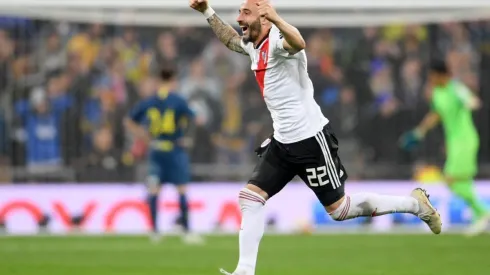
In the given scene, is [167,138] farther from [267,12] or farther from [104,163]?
[267,12]

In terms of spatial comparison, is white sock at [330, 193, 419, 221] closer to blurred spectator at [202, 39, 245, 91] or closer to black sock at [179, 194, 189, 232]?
black sock at [179, 194, 189, 232]

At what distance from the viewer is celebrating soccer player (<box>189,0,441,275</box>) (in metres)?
10.0

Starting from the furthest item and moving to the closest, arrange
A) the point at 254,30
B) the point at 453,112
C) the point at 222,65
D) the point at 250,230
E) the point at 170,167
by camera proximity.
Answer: the point at 222,65 → the point at 453,112 → the point at 170,167 → the point at 254,30 → the point at 250,230

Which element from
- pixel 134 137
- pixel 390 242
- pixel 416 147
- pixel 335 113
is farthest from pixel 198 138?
pixel 390 242

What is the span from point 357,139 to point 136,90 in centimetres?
438

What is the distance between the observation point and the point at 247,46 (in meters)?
10.5

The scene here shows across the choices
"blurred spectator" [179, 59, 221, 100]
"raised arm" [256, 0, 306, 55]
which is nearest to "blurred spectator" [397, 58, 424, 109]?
"blurred spectator" [179, 59, 221, 100]

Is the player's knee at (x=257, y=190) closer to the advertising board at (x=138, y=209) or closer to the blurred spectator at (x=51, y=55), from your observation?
the advertising board at (x=138, y=209)

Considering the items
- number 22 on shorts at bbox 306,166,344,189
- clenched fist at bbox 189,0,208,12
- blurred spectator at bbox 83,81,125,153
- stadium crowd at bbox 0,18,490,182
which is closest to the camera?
number 22 on shorts at bbox 306,166,344,189

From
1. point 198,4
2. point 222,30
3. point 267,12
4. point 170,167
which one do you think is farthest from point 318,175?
point 170,167

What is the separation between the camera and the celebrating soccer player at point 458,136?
19.0m

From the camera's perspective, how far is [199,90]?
893 inches

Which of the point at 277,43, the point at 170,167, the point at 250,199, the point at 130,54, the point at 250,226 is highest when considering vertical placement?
the point at 277,43

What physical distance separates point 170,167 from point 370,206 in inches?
343
